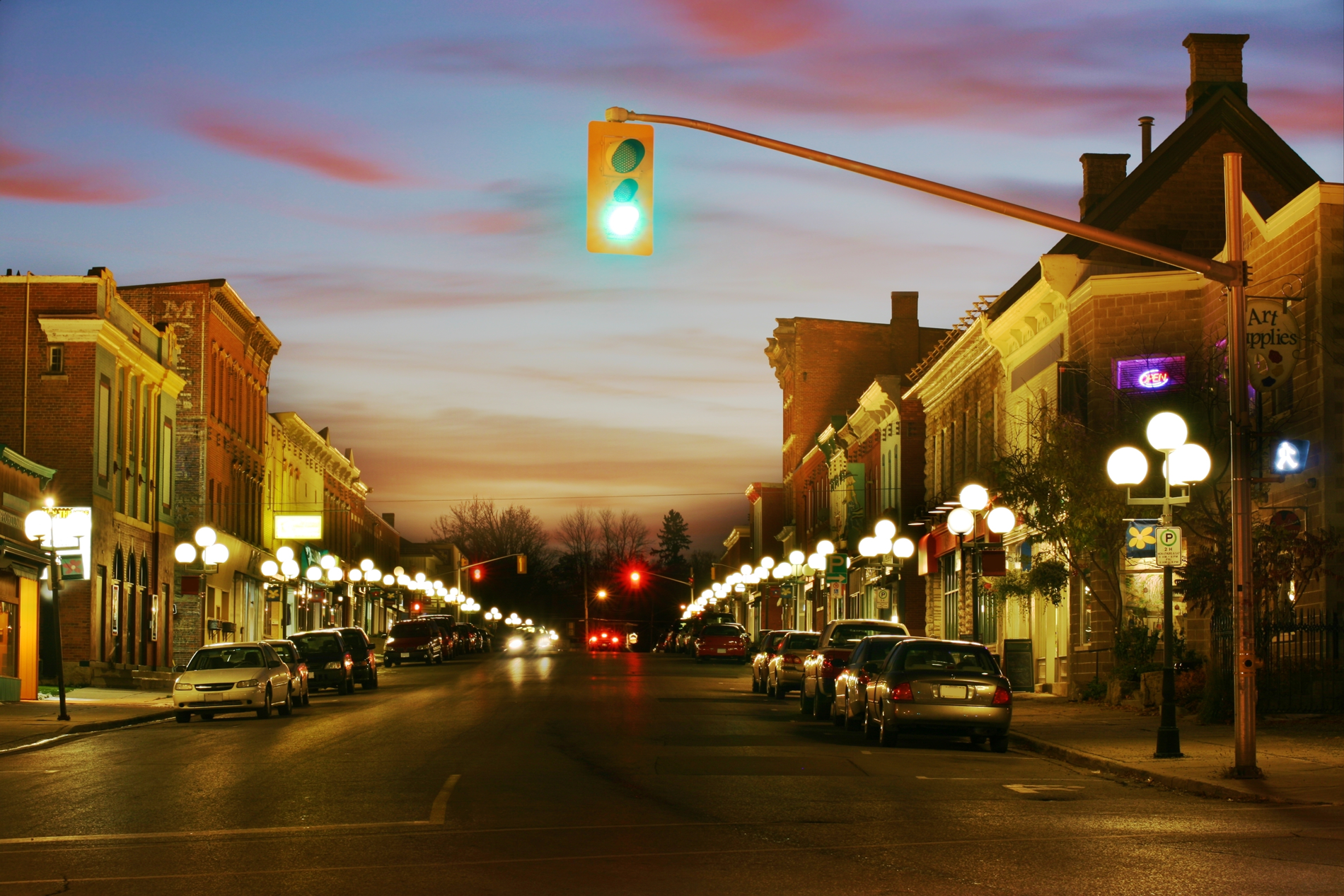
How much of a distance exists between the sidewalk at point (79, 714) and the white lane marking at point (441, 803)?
870 cm

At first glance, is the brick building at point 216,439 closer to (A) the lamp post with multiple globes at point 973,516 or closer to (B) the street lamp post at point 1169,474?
(A) the lamp post with multiple globes at point 973,516

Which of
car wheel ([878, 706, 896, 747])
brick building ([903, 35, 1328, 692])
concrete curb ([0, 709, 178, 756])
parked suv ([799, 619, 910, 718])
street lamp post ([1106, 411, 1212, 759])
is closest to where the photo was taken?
street lamp post ([1106, 411, 1212, 759])

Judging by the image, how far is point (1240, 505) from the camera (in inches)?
627

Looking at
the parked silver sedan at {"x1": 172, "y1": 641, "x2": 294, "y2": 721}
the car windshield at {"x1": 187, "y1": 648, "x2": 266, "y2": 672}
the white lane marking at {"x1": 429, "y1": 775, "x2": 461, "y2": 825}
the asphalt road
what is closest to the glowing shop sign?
the car windshield at {"x1": 187, "y1": 648, "x2": 266, "y2": 672}

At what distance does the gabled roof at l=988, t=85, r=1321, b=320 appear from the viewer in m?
34.8

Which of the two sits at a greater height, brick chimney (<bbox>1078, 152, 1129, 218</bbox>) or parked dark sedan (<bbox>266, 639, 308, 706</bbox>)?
brick chimney (<bbox>1078, 152, 1129, 218</bbox>)

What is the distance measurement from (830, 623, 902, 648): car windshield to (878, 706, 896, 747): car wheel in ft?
21.8

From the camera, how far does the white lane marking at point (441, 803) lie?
13.0 m

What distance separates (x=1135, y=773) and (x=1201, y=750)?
2.18m

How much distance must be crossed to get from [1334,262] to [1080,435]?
16.0ft

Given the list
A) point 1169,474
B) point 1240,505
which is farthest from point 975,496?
point 1240,505

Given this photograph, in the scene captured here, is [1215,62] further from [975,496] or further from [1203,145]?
[975,496]

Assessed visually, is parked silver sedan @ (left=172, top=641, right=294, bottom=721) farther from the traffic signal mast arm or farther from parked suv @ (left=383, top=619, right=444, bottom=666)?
parked suv @ (left=383, top=619, right=444, bottom=666)

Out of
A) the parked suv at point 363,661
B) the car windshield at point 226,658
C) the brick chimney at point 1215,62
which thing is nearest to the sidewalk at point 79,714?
the car windshield at point 226,658
